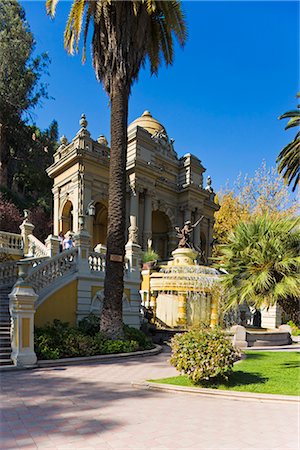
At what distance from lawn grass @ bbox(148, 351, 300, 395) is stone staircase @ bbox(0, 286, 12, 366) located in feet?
14.9

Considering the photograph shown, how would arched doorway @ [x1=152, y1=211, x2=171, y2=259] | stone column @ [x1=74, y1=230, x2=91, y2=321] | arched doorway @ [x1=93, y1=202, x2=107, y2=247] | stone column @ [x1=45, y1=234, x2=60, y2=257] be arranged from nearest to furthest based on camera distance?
stone column @ [x1=74, y1=230, x2=91, y2=321]
stone column @ [x1=45, y1=234, x2=60, y2=257]
arched doorway @ [x1=93, y1=202, x2=107, y2=247]
arched doorway @ [x1=152, y1=211, x2=171, y2=259]

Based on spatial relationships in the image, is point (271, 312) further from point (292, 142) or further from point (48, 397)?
point (48, 397)

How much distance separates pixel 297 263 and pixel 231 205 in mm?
36385

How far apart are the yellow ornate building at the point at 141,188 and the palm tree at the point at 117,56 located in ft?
26.4

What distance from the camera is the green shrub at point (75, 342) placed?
35.6ft

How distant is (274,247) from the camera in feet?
28.0

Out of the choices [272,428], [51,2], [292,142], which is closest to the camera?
[272,428]

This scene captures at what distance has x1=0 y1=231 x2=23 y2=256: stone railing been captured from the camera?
19.3 meters

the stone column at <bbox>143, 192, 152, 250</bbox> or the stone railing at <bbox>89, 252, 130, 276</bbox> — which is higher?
the stone column at <bbox>143, 192, 152, 250</bbox>

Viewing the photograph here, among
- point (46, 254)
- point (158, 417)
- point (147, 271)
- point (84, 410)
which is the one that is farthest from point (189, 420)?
point (147, 271)

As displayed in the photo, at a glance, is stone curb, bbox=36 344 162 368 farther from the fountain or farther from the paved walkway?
the fountain

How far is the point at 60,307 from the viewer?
43.3ft

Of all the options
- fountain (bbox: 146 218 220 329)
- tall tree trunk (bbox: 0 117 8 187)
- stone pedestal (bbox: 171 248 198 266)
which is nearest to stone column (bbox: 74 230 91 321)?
fountain (bbox: 146 218 220 329)

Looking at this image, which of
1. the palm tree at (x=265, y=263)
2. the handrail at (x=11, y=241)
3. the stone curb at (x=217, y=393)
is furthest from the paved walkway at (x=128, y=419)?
the handrail at (x=11, y=241)
